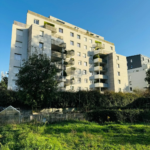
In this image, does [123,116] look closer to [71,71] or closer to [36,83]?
[36,83]

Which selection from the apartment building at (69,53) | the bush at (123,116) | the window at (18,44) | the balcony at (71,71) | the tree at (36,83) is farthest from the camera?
the balcony at (71,71)

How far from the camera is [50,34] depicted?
33656mm

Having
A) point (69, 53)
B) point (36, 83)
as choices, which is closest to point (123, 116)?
point (36, 83)

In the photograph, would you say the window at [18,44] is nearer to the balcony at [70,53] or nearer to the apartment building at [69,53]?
the apartment building at [69,53]

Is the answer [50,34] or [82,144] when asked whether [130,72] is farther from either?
[82,144]

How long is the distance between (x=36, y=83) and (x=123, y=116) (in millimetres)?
10669

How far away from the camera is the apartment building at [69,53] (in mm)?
30625

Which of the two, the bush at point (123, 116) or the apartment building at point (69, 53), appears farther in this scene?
the apartment building at point (69, 53)

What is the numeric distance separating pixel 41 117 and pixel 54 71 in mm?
6037

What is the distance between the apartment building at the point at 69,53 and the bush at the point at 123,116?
17449 mm

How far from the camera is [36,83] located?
58.3 feet

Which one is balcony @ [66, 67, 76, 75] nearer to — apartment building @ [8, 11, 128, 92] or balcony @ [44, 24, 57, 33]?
apartment building @ [8, 11, 128, 92]

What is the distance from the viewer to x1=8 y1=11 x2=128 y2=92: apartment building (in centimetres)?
3062

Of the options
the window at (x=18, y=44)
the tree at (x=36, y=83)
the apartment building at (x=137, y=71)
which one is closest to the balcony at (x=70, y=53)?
the window at (x=18, y=44)
